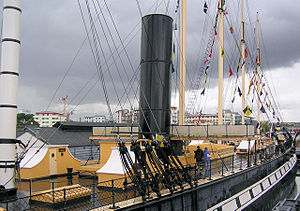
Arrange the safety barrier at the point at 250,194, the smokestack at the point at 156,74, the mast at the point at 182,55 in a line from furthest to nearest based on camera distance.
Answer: the mast at the point at 182,55, the smokestack at the point at 156,74, the safety barrier at the point at 250,194

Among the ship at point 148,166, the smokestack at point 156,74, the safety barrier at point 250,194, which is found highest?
the smokestack at point 156,74

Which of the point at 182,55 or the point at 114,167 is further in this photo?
the point at 182,55

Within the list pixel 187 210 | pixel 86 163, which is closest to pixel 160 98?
pixel 86 163

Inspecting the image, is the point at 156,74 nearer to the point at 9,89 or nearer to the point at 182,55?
the point at 182,55

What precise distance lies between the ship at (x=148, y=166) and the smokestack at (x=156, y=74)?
0.05 meters

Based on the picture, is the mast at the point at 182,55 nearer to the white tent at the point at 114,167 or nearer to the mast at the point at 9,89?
the white tent at the point at 114,167

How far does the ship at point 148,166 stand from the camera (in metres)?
7.62

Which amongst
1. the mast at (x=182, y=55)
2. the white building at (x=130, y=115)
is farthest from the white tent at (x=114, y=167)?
the mast at (x=182, y=55)

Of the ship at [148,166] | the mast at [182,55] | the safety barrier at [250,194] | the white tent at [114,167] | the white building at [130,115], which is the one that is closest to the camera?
the ship at [148,166]

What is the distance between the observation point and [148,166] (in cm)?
780

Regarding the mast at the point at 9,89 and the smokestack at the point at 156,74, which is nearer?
the mast at the point at 9,89

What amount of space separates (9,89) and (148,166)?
479cm

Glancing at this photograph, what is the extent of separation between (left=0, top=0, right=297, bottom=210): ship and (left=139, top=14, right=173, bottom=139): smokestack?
0.05 meters

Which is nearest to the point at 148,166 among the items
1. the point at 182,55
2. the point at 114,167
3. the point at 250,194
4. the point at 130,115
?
the point at 114,167
